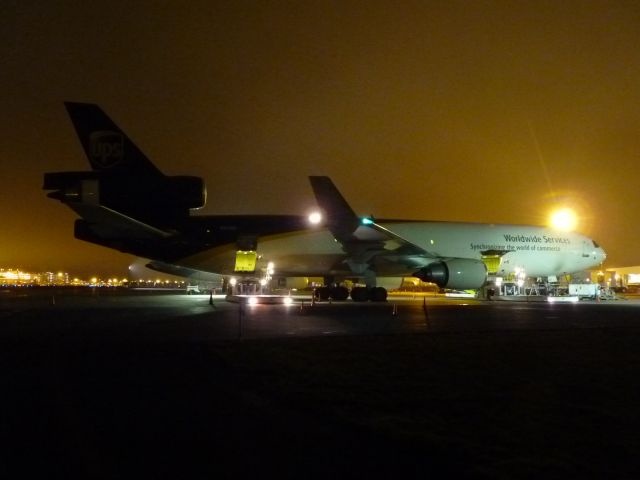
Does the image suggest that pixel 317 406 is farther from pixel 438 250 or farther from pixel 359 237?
pixel 438 250

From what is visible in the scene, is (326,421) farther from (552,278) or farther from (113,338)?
(552,278)

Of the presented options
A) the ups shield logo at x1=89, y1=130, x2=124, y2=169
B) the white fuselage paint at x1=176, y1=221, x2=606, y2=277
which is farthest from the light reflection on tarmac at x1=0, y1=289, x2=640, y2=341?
the white fuselage paint at x1=176, y1=221, x2=606, y2=277

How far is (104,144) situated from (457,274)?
646 inches

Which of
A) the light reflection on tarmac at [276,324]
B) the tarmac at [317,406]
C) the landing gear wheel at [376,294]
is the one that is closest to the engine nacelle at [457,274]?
the landing gear wheel at [376,294]

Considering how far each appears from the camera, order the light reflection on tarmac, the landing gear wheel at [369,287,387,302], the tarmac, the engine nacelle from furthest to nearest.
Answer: the landing gear wheel at [369,287,387,302], the engine nacelle, the light reflection on tarmac, the tarmac

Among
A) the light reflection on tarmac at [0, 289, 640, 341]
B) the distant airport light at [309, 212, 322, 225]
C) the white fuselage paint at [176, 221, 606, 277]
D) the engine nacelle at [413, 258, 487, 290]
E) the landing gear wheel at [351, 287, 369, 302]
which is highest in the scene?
the distant airport light at [309, 212, 322, 225]

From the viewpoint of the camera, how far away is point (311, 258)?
3297cm

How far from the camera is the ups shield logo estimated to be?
26.0 meters

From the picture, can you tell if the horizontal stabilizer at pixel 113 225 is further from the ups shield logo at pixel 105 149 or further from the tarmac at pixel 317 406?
the tarmac at pixel 317 406

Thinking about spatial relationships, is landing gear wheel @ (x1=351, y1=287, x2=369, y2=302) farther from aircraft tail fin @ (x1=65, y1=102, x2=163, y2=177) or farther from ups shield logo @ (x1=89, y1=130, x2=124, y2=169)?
ups shield logo @ (x1=89, y1=130, x2=124, y2=169)

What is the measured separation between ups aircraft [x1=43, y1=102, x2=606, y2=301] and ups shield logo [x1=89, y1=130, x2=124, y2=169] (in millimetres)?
39

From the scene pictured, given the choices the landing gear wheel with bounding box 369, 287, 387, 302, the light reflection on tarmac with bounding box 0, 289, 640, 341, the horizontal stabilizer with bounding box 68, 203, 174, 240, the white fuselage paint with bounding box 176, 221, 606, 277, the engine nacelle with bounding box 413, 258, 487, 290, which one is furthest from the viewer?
the white fuselage paint with bounding box 176, 221, 606, 277

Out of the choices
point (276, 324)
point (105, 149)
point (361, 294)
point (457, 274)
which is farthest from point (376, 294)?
point (276, 324)

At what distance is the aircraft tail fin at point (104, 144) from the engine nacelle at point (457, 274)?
13029mm
